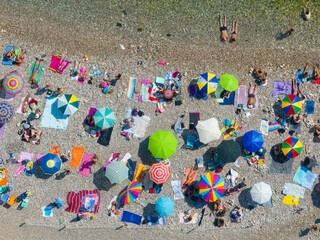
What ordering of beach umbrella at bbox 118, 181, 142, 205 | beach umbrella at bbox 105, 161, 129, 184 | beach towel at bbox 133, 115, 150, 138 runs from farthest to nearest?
beach towel at bbox 133, 115, 150, 138, beach umbrella at bbox 118, 181, 142, 205, beach umbrella at bbox 105, 161, 129, 184

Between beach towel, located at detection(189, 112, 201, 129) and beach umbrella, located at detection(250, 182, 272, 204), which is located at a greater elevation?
beach towel, located at detection(189, 112, 201, 129)

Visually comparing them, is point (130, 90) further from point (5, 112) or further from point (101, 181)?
point (5, 112)

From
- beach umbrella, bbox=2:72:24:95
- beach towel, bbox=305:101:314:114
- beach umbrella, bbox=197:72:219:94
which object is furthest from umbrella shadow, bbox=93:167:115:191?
beach towel, bbox=305:101:314:114

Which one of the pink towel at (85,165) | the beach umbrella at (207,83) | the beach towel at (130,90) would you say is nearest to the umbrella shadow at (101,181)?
the pink towel at (85,165)

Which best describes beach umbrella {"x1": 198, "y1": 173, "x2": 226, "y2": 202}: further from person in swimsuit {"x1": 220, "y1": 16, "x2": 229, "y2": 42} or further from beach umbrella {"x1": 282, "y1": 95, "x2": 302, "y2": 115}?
person in swimsuit {"x1": 220, "y1": 16, "x2": 229, "y2": 42}

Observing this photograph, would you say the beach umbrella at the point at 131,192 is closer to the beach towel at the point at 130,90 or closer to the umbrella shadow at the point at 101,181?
the umbrella shadow at the point at 101,181

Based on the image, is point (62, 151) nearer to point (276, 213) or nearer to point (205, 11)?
point (205, 11)
